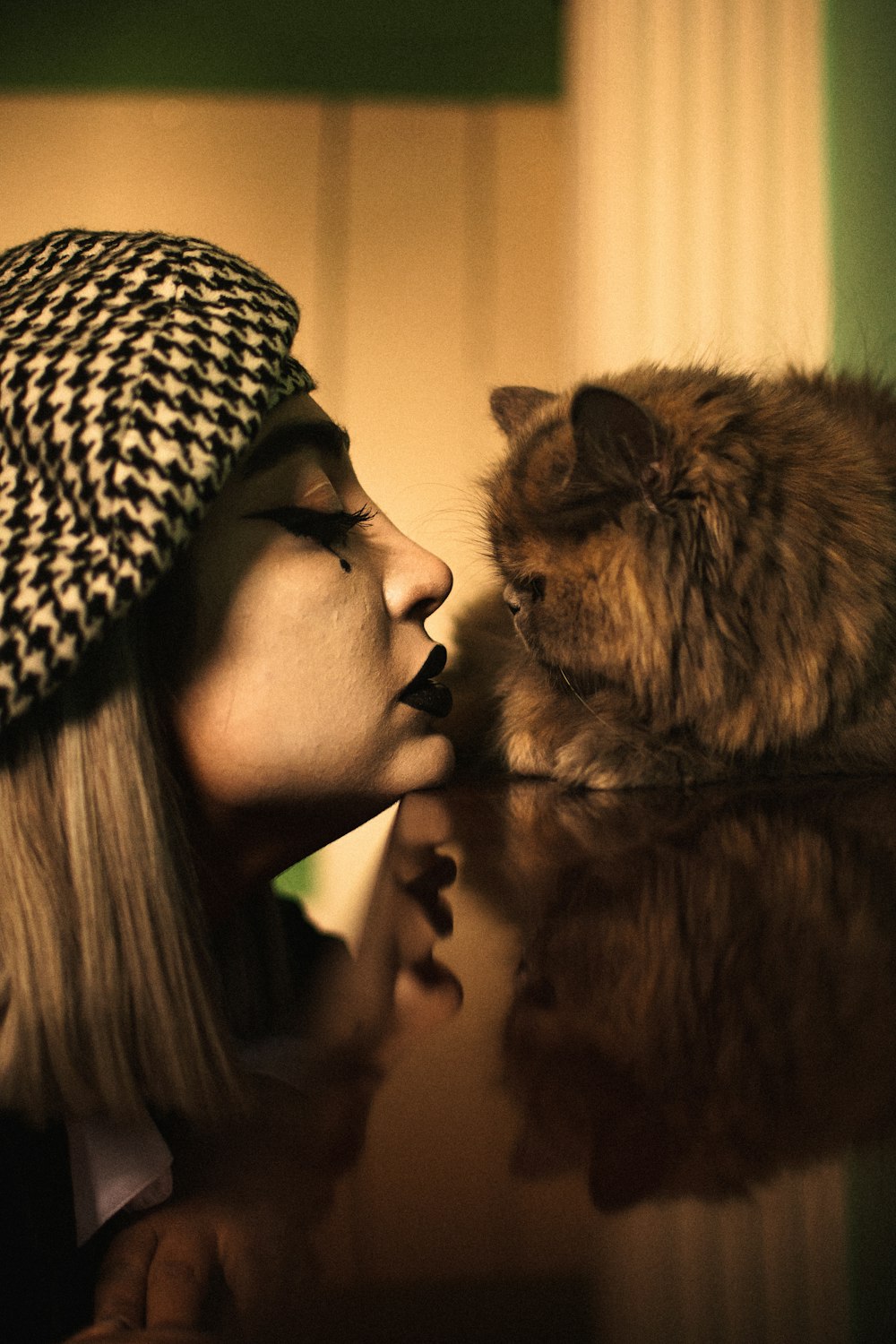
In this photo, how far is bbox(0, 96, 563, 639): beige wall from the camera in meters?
2.45

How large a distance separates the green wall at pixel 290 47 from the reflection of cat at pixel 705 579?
4.98 feet

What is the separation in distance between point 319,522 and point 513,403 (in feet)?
3.03

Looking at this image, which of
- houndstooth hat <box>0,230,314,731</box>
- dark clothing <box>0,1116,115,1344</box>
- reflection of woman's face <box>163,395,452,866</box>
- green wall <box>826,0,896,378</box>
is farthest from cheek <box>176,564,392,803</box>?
green wall <box>826,0,896,378</box>

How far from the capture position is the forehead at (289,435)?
77 centimetres

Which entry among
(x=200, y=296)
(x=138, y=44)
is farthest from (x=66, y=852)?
(x=138, y=44)

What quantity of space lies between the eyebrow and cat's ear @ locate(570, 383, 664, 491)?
1.23 feet

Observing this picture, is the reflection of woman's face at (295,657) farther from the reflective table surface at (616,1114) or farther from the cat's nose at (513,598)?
the cat's nose at (513,598)

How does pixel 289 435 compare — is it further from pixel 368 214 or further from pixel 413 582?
pixel 368 214

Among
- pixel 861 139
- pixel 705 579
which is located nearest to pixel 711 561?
pixel 705 579

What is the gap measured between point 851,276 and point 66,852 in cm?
237

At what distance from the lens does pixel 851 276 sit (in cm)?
232

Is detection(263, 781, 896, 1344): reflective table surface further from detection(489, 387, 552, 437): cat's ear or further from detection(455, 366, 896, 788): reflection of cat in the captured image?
detection(489, 387, 552, 437): cat's ear

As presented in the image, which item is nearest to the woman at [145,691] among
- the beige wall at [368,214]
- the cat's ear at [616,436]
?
the cat's ear at [616,436]

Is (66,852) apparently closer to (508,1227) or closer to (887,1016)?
(508,1227)
